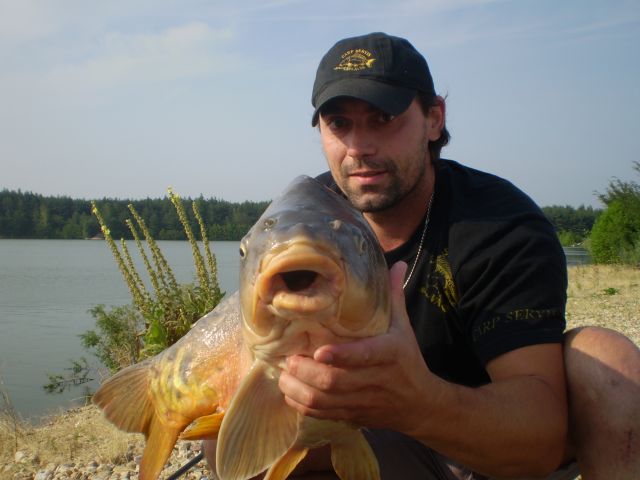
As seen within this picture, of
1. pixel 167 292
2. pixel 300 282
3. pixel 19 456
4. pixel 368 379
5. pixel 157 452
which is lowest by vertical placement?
pixel 19 456

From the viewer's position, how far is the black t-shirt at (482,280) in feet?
6.31

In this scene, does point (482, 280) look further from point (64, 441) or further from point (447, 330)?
point (64, 441)

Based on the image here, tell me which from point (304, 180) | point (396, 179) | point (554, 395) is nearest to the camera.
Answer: point (304, 180)

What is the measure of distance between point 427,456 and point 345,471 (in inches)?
20.3

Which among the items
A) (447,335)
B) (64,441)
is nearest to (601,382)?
(447,335)

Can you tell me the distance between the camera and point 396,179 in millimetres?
2379

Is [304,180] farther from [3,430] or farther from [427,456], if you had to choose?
[3,430]

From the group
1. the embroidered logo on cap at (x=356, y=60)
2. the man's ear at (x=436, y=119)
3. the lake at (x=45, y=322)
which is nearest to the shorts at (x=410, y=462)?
the man's ear at (x=436, y=119)

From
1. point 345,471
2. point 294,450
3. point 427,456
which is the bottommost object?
point 427,456

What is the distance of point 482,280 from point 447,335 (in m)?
0.25

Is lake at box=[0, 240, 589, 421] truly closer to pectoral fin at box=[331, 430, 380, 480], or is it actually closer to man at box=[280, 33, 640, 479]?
man at box=[280, 33, 640, 479]

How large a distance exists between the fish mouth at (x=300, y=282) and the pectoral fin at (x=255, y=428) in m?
0.29

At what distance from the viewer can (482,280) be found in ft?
6.66

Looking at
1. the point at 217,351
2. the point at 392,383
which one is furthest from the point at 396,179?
the point at 392,383
